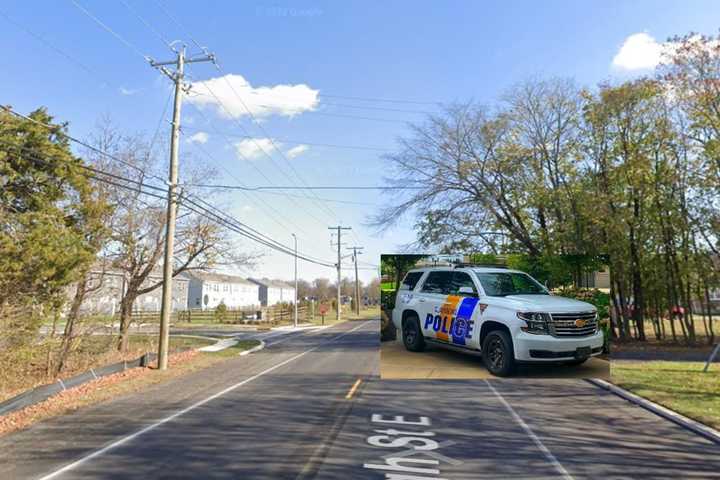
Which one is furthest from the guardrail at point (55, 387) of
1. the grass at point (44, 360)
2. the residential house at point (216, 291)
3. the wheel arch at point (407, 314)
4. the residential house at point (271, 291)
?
the residential house at point (271, 291)

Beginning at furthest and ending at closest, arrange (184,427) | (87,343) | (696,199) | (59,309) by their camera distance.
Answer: (696,199)
(87,343)
(59,309)
(184,427)

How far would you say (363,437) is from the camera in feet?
32.1

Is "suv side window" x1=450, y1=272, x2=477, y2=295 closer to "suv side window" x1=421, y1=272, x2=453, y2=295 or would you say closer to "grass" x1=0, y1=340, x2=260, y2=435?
"suv side window" x1=421, y1=272, x2=453, y2=295

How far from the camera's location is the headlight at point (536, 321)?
3.27 metres

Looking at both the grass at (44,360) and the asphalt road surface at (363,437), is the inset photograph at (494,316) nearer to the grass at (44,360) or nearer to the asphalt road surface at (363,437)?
the asphalt road surface at (363,437)

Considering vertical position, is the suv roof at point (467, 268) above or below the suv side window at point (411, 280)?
above

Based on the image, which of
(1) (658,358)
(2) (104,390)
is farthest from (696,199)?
(2) (104,390)

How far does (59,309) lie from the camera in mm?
19047

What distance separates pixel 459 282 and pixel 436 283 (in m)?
0.19

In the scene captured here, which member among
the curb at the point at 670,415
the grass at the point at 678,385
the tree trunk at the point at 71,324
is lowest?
the curb at the point at 670,415

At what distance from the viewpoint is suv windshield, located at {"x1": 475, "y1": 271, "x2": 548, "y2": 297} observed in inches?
139

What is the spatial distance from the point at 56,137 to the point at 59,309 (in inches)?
245

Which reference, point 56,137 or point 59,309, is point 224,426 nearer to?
point 59,309

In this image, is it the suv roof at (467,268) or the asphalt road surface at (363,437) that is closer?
the suv roof at (467,268)
